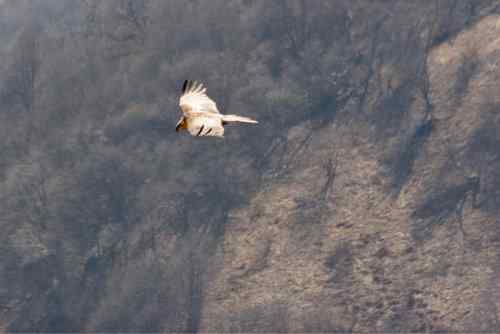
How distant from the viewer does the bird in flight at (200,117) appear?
27.9 feet

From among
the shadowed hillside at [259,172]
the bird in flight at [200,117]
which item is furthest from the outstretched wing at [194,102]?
the shadowed hillside at [259,172]

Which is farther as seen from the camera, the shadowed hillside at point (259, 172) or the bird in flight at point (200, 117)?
the shadowed hillside at point (259, 172)

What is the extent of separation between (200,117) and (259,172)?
19.4 m

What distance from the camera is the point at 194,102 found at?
33.9 ft

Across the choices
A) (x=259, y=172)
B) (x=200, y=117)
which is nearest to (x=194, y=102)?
(x=200, y=117)

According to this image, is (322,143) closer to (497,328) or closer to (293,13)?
(293,13)

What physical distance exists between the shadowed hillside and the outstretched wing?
14932mm

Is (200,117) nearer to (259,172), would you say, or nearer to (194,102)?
(194,102)

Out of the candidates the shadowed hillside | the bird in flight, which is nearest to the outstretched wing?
the bird in flight

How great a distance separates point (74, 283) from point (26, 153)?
8.49 metres

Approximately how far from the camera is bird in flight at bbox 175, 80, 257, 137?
851 centimetres

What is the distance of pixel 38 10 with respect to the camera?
129ft

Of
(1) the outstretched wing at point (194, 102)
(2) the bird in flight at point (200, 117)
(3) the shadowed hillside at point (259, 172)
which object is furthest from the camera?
(3) the shadowed hillside at point (259, 172)

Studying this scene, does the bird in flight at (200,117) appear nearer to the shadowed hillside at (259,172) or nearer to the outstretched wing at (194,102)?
the outstretched wing at (194,102)
